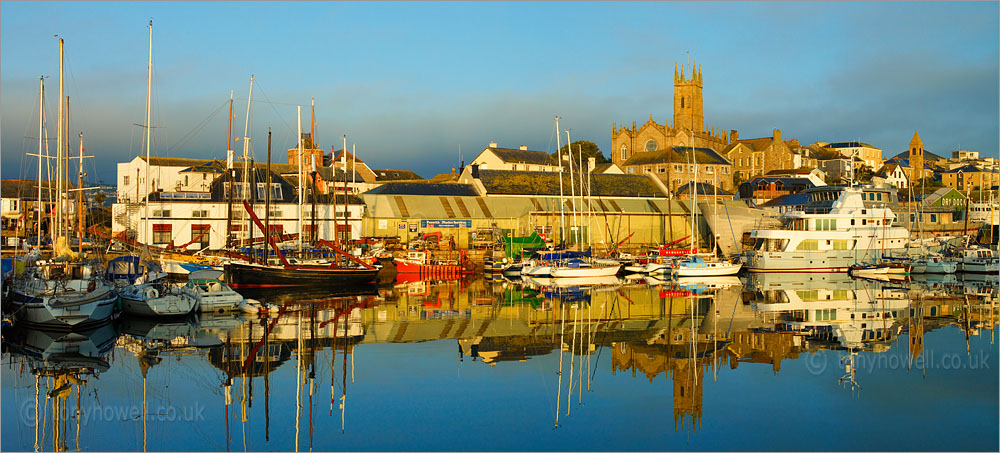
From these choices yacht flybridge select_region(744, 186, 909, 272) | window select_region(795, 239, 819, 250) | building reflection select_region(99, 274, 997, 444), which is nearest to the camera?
building reflection select_region(99, 274, 997, 444)

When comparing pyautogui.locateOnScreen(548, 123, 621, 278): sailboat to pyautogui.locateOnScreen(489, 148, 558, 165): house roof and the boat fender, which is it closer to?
the boat fender

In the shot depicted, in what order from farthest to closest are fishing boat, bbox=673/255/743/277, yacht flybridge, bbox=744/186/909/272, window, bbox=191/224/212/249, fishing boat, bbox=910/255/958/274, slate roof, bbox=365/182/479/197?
slate roof, bbox=365/182/479/197 < window, bbox=191/224/212/249 < yacht flybridge, bbox=744/186/909/272 < fishing boat, bbox=910/255/958/274 < fishing boat, bbox=673/255/743/277

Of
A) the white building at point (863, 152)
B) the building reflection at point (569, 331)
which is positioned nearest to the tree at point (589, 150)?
the white building at point (863, 152)

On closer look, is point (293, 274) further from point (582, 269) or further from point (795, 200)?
point (795, 200)

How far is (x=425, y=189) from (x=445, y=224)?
6.51 metres

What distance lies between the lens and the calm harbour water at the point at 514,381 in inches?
526

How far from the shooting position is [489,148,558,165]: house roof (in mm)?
89000

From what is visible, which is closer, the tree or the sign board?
the sign board

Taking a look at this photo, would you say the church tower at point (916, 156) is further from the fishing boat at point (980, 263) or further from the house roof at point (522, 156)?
the fishing boat at point (980, 263)

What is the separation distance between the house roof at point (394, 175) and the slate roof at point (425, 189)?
29.0 metres

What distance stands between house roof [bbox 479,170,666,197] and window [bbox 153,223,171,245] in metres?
24.0

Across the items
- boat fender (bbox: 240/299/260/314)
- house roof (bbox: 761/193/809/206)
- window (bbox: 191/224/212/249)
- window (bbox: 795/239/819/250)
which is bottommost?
boat fender (bbox: 240/299/260/314)

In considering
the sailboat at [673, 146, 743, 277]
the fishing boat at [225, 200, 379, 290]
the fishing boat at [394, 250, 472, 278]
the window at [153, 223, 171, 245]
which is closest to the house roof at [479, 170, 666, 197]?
the fishing boat at [394, 250, 472, 278]

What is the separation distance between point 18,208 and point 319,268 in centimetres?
4786
